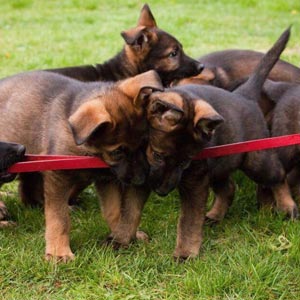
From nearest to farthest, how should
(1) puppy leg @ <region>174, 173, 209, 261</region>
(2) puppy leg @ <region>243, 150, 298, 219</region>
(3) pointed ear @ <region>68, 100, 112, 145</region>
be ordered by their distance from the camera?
(3) pointed ear @ <region>68, 100, 112, 145</region>, (1) puppy leg @ <region>174, 173, 209, 261</region>, (2) puppy leg @ <region>243, 150, 298, 219</region>

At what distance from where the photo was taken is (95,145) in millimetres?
3705

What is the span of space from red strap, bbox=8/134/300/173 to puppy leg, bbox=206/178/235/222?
0.82 metres

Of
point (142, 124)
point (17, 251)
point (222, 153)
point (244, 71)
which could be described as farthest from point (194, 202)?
point (244, 71)

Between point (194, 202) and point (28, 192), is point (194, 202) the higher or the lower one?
the higher one

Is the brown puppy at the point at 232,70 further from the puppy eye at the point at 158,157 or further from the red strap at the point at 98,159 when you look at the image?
the puppy eye at the point at 158,157

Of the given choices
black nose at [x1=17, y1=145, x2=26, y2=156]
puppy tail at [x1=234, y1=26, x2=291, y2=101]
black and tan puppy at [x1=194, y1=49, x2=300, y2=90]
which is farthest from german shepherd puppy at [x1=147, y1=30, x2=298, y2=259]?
black and tan puppy at [x1=194, y1=49, x2=300, y2=90]

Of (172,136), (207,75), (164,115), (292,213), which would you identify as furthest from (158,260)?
(207,75)

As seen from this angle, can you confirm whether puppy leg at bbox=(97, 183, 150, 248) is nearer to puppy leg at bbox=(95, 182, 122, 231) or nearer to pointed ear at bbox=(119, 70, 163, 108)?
puppy leg at bbox=(95, 182, 122, 231)

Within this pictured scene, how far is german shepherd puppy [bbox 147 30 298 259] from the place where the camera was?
358 cm

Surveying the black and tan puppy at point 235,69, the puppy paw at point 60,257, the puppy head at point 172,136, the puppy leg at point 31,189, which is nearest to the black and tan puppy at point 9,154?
the puppy paw at point 60,257

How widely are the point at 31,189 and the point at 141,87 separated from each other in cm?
159

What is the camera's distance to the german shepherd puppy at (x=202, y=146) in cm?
358

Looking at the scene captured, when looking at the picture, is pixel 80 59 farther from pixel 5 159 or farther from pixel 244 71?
pixel 5 159

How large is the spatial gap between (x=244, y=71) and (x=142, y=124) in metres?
2.64
